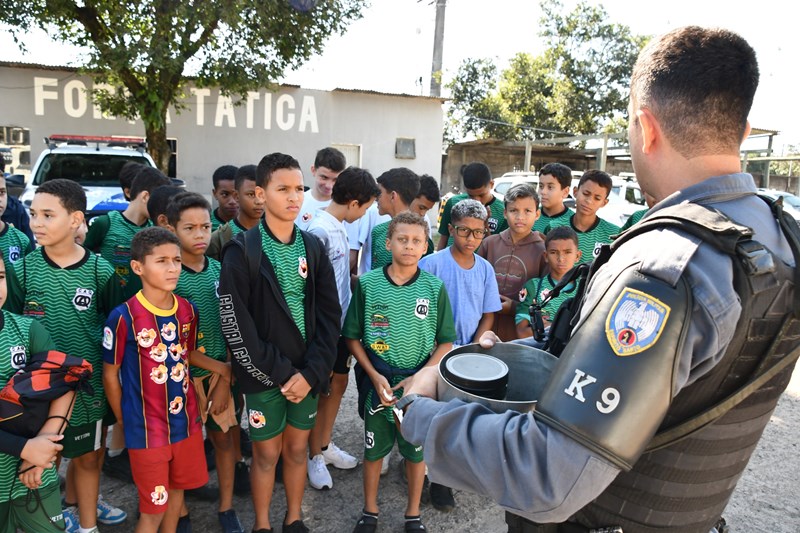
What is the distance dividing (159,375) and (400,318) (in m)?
1.21

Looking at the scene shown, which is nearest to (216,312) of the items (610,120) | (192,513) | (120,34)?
(192,513)

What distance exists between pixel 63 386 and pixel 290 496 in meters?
1.19

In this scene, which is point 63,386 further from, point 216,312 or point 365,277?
point 365,277

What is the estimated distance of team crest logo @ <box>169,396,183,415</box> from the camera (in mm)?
2412

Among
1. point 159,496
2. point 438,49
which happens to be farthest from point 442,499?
point 438,49

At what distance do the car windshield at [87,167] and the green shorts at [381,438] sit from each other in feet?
20.5

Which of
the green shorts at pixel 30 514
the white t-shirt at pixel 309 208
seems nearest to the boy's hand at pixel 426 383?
the green shorts at pixel 30 514

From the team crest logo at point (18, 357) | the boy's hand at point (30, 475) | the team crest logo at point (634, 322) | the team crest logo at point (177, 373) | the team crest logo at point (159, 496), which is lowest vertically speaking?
the team crest logo at point (159, 496)

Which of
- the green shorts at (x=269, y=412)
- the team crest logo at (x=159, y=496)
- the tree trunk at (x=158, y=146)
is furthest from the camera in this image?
the tree trunk at (x=158, y=146)

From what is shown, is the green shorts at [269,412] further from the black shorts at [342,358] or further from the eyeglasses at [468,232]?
the eyeglasses at [468,232]

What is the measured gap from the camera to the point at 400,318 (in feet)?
9.39

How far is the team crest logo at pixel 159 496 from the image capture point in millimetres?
2318

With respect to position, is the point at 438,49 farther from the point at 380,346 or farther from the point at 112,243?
the point at 380,346

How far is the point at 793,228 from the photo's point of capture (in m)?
1.14
